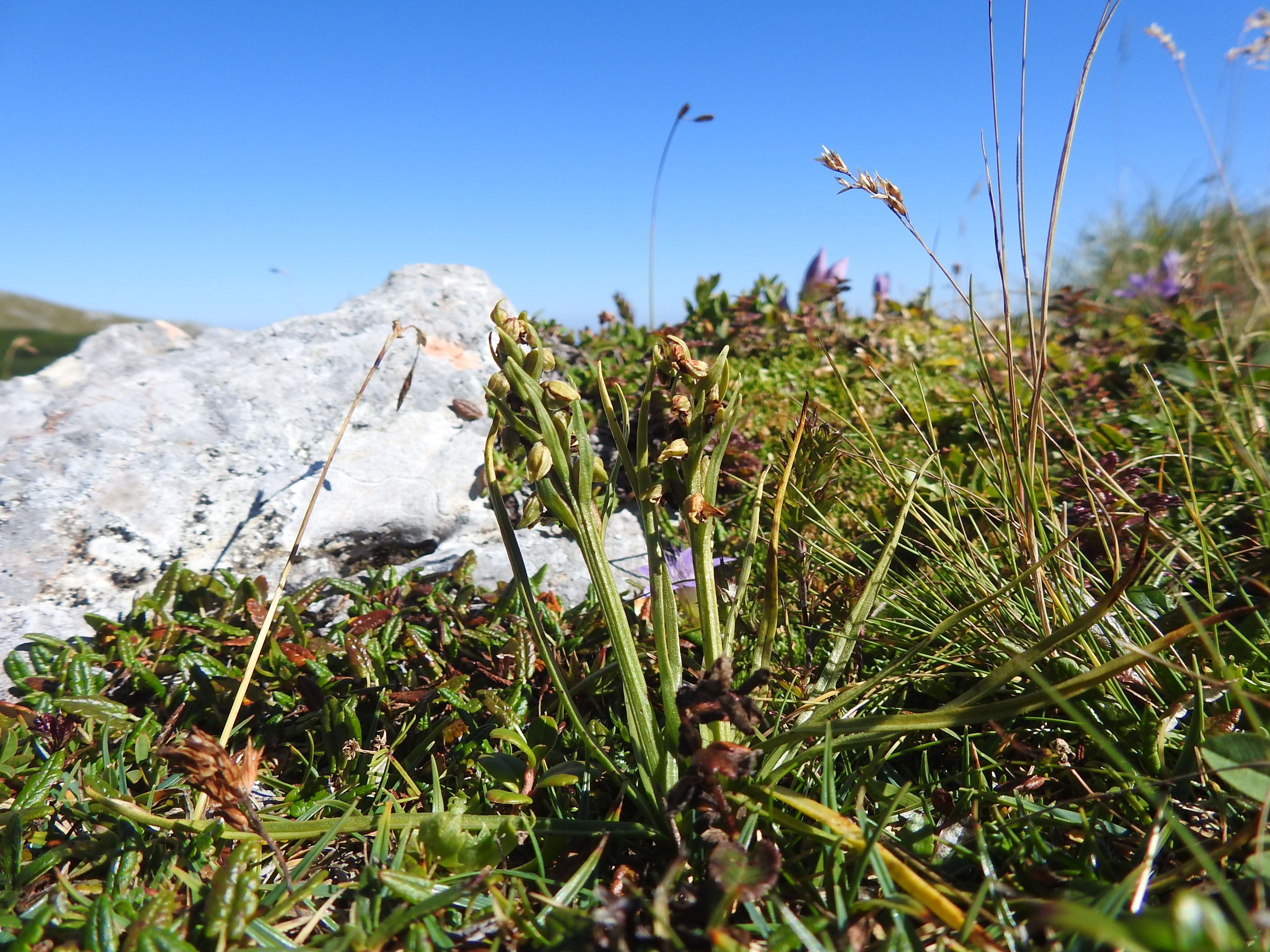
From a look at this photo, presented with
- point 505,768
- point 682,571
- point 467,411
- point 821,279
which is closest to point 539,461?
point 505,768

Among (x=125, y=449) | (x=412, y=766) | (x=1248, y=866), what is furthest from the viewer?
(x=125, y=449)

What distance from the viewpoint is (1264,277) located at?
18.9 feet

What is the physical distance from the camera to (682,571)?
6.56 ft

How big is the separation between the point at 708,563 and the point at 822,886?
520mm

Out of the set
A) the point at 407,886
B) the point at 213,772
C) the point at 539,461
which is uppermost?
the point at 539,461

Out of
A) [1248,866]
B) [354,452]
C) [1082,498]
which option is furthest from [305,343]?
[1248,866]

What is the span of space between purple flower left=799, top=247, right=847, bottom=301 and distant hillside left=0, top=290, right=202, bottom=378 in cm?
313

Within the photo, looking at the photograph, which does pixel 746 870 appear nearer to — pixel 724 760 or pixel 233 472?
pixel 724 760

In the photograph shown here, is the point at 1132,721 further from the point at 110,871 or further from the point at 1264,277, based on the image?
the point at 1264,277

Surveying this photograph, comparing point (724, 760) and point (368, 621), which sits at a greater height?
point (724, 760)

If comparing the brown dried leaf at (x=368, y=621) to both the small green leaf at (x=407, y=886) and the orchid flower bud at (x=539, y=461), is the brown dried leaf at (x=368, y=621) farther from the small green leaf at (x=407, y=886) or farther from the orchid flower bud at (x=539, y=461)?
the orchid flower bud at (x=539, y=461)

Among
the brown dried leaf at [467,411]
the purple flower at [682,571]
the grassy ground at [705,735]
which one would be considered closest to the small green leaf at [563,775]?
the grassy ground at [705,735]

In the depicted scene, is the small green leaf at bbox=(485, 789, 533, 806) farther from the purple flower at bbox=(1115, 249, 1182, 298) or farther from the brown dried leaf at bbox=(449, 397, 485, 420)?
the purple flower at bbox=(1115, 249, 1182, 298)

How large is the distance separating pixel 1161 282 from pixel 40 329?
40.1 ft
